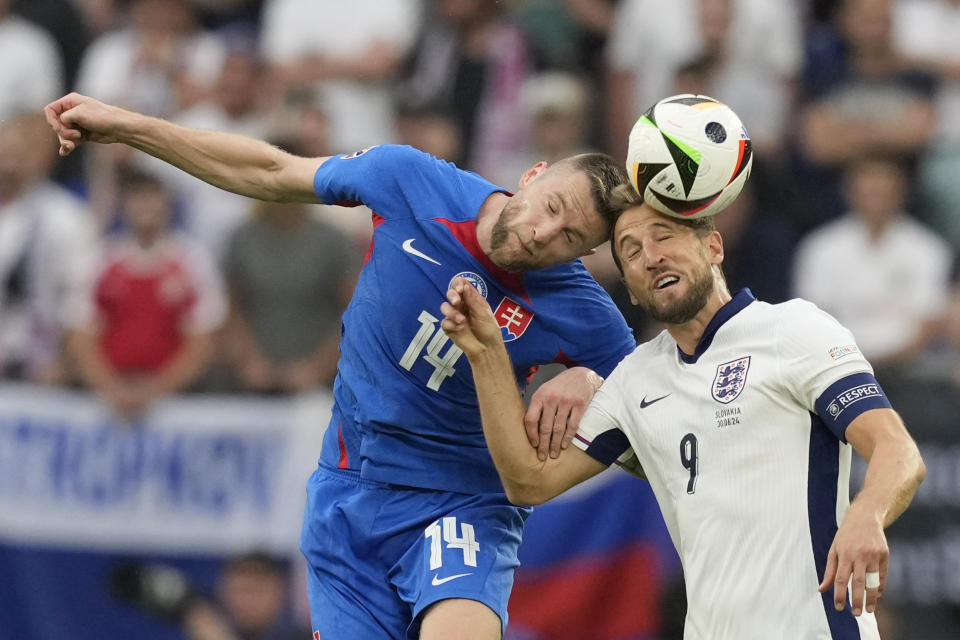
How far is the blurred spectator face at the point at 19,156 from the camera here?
11453 millimetres

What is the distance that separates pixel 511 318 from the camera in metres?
6.09

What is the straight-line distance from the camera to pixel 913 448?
498 centimetres

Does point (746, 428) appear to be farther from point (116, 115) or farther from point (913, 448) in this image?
point (116, 115)

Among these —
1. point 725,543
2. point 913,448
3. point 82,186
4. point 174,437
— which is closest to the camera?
point 913,448

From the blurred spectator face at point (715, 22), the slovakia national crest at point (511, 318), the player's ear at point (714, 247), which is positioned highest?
the blurred spectator face at point (715, 22)

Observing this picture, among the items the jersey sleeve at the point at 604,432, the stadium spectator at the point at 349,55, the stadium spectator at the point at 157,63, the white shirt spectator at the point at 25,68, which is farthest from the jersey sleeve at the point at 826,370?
the white shirt spectator at the point at 25,68

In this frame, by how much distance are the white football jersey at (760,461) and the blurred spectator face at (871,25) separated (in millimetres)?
6664

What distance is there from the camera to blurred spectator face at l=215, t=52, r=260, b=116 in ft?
40.1

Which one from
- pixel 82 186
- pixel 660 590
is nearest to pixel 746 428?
pixel 660 590

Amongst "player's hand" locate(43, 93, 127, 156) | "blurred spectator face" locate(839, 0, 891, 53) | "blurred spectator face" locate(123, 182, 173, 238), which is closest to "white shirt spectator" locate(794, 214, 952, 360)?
"blurred spectator face" locate(839, 0, 891, 53)

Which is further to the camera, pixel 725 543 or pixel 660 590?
pixel 660 590

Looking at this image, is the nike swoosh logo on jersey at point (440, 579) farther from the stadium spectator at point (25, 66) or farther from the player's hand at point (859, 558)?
the stadium spectator at point (25, 66)

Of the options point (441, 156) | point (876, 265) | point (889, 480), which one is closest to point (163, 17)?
point (441, 156)

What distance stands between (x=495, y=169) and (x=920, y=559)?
434 centimetres
